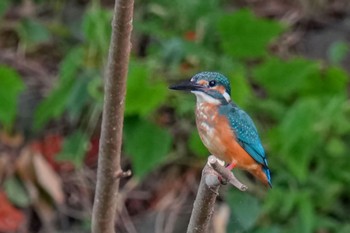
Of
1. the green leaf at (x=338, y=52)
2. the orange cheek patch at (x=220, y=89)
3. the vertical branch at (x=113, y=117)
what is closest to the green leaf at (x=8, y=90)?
the green leaf at (x=338, y=52)

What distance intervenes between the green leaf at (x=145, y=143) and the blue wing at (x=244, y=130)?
5.05 ft

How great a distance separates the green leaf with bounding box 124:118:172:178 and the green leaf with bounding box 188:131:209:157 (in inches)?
3.4

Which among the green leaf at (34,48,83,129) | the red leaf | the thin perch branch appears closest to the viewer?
the thin perch branch

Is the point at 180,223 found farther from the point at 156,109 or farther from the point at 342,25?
the point at 342,25

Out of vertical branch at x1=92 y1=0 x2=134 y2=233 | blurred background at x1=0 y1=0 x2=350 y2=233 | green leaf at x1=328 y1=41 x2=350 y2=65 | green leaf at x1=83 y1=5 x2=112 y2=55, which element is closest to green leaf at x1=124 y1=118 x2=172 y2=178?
blurred background at x1=0 y1=0 x2=350 y2=233

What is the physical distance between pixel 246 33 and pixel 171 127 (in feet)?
1.84

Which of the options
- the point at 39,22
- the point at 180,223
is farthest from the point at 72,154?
the point at 39,22

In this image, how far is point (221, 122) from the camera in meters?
2.11

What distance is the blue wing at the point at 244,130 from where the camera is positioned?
215cm

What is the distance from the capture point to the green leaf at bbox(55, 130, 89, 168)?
4.09m

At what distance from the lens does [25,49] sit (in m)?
4.88

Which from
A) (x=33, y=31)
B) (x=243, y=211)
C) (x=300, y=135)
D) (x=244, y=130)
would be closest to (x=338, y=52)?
(x=300, y=135)

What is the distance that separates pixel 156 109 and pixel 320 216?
29.6 inches

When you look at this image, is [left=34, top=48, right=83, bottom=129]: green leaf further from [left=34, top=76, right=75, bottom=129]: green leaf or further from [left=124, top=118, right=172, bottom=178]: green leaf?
[left=124, top=118, right=172, bottom=178]: green leaf
